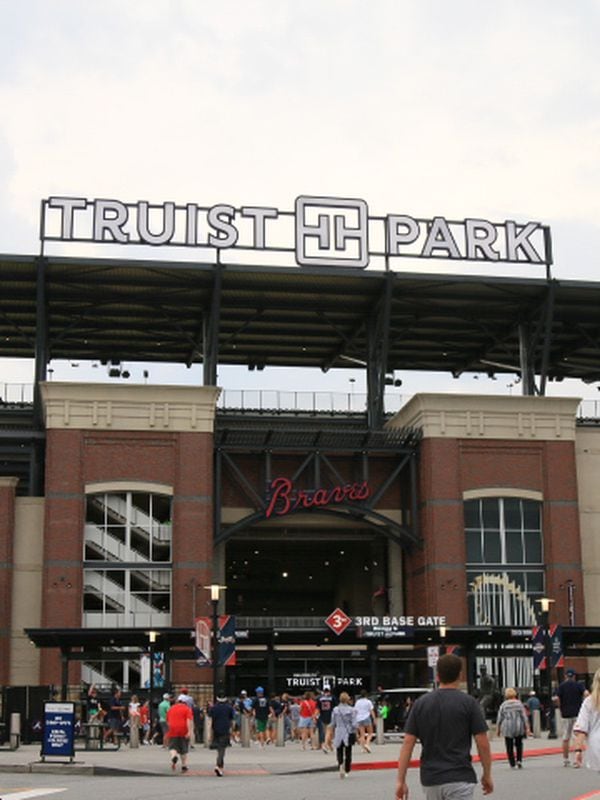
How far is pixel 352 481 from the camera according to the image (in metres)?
54.8

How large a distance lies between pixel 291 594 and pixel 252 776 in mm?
51952

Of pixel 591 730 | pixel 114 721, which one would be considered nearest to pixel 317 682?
pixel 114 721

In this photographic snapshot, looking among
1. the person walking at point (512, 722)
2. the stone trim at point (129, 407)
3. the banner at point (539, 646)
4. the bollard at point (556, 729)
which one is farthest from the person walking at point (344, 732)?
the stone trim at point (129, 407)

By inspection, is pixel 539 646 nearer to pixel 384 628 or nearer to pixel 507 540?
pixel 384 628

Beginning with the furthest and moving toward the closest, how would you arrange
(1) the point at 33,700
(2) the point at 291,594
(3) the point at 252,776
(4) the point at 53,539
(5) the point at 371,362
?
(2) the point at 291,594 → (5) the point at 371,362 → (4) the point at 53,539 → (1) the point at 33,700 → (3) the point at 252,776

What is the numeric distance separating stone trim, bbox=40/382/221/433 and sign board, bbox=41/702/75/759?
23914 mm

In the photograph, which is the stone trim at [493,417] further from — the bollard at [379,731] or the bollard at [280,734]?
the bollard at [280,734]

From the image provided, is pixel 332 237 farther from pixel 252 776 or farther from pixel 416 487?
pixel 252 776

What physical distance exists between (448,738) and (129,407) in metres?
43.6

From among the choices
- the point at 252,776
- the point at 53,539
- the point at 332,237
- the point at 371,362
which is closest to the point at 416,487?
the point at 371,362

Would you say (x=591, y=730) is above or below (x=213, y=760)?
above

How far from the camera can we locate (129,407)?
170 ft

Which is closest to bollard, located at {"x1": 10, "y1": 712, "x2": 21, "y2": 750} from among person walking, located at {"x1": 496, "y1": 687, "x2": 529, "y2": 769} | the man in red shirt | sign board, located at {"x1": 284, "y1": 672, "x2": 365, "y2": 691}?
the man in red shirt

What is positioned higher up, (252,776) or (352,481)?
(352,481)
